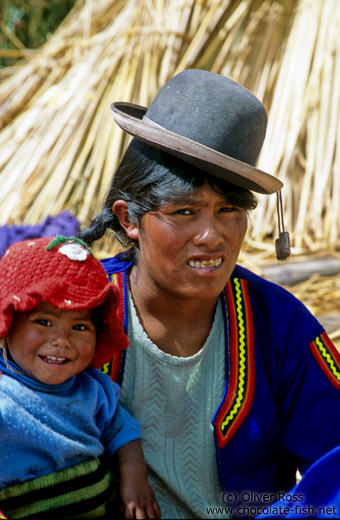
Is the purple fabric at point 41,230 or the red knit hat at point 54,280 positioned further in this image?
the purple fabric at point 41,230

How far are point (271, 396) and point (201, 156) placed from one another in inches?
27.0

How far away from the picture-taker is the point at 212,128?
6.37 feet

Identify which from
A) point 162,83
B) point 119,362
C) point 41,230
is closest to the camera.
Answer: point 119,362

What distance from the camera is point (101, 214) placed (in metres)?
2.29

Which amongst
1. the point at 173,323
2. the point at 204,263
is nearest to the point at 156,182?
the point at 204,263

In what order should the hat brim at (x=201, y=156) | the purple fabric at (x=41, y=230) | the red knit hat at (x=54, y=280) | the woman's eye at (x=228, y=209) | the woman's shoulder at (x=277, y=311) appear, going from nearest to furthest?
the red knit hat at (x=54, y=280)
the hat brim at (x=201, y=156)
the woman's eye at (x=228, y=209)
the woman's shoulder at (x=277, y=311)
the purple fabric at (x=41, y=230)

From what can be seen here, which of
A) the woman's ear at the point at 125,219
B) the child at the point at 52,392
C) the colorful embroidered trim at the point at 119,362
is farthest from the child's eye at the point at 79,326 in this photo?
the woman's ear at the point at 125,219

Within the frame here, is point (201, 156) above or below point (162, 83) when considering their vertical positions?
above

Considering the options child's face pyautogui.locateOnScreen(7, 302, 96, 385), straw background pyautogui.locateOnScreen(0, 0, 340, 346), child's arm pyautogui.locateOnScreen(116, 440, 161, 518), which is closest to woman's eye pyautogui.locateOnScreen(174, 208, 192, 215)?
child's face pyautogui.locateOnScreen(7, 302, 96, 385)

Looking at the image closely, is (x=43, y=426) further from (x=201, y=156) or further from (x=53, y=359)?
(x=201, y=156)

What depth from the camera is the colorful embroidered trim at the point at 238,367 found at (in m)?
2.03

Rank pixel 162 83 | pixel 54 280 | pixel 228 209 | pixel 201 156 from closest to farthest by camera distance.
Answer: pixel 54 280
pixel 201 156
pixel 228 209
pixel 162 83

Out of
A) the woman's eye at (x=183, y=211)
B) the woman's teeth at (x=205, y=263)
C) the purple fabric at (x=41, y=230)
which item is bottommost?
the purple fabric at (x=41, y=230)

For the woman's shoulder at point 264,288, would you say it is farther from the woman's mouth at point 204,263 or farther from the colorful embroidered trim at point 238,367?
the woman's mouth at point 204,263
